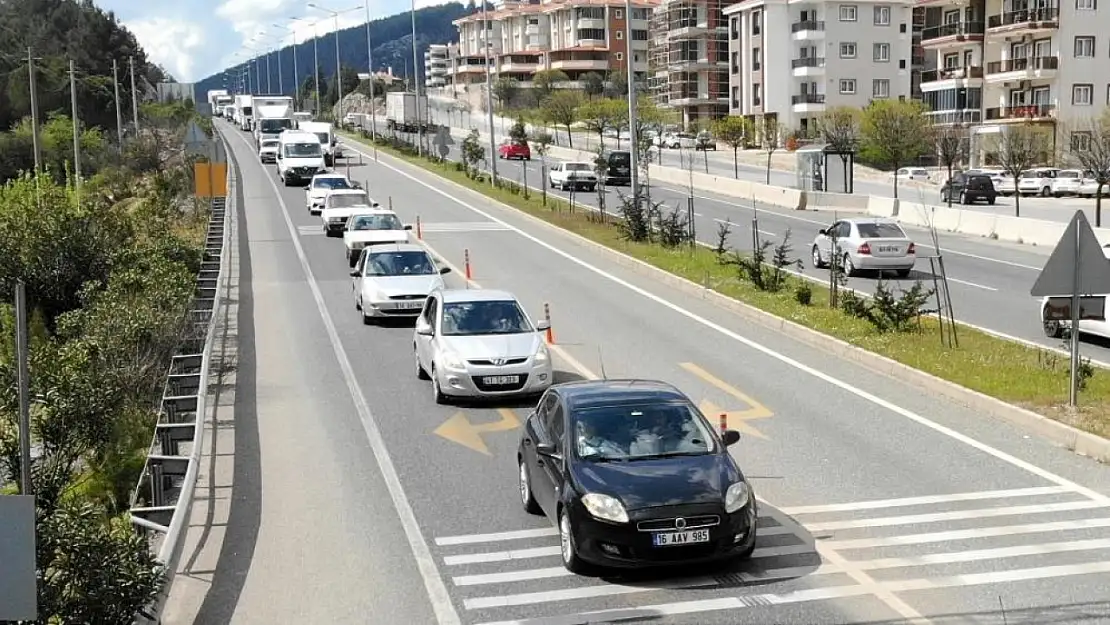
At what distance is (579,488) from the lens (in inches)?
404

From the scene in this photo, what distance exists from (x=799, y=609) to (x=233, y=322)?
18.2 metres

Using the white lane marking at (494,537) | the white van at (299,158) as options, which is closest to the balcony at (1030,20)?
the white van at (299,158)

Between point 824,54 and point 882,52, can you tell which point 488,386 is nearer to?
point 824,54

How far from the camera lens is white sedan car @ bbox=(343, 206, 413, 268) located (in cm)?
3400

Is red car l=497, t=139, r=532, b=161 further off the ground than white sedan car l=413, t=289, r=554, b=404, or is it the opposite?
red car l=497, t=139, r=532, b=161

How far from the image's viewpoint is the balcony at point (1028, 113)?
78438 mm

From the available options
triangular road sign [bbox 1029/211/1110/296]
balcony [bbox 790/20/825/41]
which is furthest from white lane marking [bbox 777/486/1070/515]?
balcony [bbox 790/20/825/41]

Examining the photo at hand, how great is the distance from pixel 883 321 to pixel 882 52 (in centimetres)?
8427

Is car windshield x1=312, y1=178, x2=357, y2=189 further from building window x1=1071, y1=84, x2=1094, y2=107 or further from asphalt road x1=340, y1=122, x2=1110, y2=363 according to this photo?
building window x1=1071, y1=84, x2=1094, y2=107

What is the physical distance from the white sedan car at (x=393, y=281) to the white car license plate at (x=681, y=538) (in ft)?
45.8

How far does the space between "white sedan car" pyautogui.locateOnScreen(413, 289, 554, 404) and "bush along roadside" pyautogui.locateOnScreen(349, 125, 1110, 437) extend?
5.62 metres

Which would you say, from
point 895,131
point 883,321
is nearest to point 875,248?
point 883,321

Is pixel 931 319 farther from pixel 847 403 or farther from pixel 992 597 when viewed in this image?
pixel 992 597

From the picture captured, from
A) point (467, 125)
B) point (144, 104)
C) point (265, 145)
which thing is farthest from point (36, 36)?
point (265, 145)
